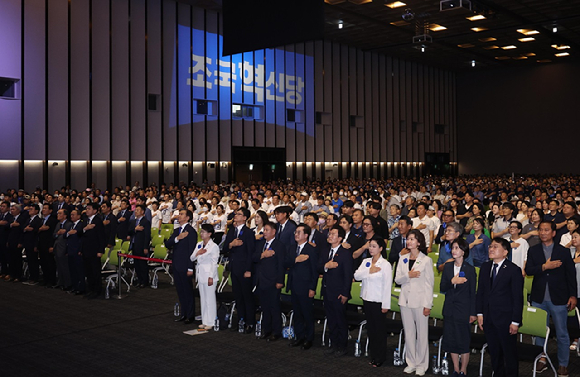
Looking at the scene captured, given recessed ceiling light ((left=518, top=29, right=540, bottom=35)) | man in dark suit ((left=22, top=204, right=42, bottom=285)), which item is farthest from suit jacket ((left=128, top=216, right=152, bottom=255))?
recessed ceiling light ((left=518, top=29, right=540, bottom=35))

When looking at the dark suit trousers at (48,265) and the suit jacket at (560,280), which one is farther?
the dark suit trousers at (48,265)

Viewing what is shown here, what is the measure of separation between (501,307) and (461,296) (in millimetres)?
439

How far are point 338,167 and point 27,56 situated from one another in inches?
717

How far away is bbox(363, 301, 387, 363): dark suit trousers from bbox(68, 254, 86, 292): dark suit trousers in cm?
628

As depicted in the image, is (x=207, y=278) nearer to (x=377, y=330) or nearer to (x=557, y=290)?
(x=377, y=330)

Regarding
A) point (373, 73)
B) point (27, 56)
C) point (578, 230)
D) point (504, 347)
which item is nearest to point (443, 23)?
point (373, 73)

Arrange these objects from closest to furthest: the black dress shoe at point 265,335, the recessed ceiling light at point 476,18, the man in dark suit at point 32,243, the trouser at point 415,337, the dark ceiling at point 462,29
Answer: the trouser at point 415,337
the black dress shoe at point 265,335
the man in dark suit at point 32,243
the dark ceiling at point 462,29
the recessed ceiling light at point 476,18

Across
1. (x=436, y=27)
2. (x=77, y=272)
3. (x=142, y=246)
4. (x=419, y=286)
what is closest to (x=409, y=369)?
(x=419, y=286)

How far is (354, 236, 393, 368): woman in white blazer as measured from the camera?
634 cm

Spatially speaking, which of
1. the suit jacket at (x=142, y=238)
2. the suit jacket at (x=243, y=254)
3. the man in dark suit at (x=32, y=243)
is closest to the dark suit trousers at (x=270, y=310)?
the suit jacket at (x=243, y=254)

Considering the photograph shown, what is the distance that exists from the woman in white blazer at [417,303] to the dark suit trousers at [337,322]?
2.71 feet

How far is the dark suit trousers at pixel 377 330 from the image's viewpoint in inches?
251

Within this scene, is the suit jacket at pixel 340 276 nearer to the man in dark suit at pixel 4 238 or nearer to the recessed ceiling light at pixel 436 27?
the man in dark suit at pixel 4 238

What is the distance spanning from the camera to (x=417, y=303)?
604 centimetres
